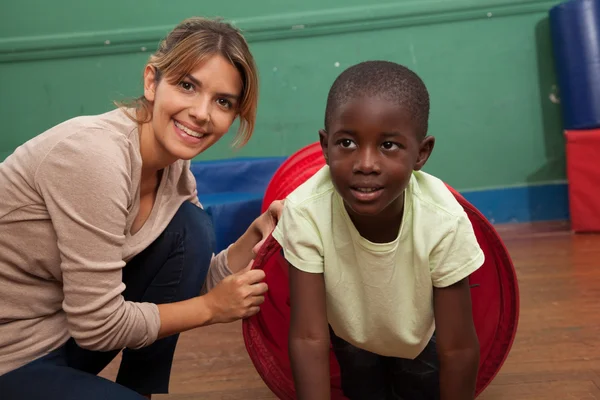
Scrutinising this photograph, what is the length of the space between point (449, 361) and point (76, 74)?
305cm

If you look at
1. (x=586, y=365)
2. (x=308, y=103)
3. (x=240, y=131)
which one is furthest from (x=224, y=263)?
(x=308, y=103)

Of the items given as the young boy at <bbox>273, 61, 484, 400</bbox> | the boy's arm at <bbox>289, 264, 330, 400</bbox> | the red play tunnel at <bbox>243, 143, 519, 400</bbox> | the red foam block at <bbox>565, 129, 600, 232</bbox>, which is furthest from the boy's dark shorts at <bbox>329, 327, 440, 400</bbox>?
the red foam block at <bbox>565, 129, 600, 232</bbox>

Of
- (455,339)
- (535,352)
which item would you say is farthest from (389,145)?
(535,352)

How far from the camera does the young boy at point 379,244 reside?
3.72 feet

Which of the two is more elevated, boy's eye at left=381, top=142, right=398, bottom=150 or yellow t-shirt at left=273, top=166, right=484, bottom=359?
boy's eye at left=381, top=142, right=398, bottom=150

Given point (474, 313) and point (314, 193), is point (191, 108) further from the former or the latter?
point (474, 313)

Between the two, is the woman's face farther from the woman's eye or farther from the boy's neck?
the boy's neck

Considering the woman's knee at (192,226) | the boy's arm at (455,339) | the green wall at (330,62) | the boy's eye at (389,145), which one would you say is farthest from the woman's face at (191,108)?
the green wall at (330,62)

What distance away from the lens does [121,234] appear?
129 cm

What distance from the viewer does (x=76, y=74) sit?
12.2 feet

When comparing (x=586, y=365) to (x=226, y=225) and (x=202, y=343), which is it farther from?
(x=226, y=225)

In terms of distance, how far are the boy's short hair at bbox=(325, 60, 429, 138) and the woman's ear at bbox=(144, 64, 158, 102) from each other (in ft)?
1.50

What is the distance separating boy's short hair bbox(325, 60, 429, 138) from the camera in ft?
3.70

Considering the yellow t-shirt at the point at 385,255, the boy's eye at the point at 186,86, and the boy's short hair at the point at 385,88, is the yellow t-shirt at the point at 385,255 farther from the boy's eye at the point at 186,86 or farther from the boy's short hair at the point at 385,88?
the boy's eye at the point at 186,86
